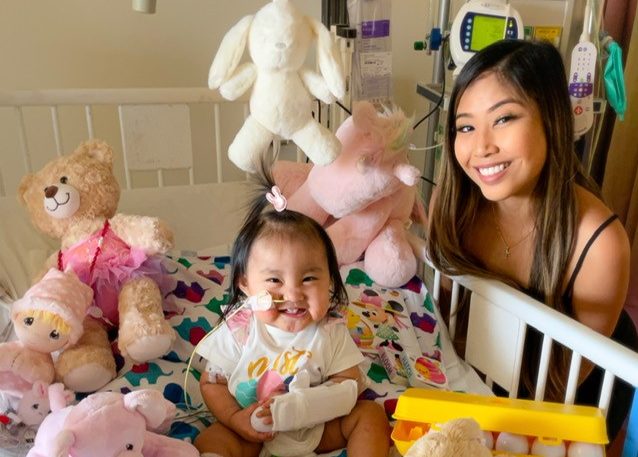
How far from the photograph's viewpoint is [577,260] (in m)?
1.07

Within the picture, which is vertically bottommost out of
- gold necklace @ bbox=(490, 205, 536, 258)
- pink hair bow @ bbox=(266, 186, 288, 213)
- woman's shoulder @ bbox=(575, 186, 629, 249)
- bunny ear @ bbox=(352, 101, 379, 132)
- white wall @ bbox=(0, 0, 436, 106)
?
gold necklace @ bbox=(490, 205, 536, 258)

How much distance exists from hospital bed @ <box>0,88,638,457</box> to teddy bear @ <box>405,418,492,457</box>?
21 cm

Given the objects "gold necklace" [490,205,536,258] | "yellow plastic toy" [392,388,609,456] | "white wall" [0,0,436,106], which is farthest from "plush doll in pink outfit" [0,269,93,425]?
"white wall" [0,0,436,106]

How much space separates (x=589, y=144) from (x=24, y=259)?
4.70 ft

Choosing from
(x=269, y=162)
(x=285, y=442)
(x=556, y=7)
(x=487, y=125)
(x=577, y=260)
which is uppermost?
(x=556, y=7)

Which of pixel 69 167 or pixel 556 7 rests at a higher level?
pixel 556 7

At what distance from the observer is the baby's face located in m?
0.93

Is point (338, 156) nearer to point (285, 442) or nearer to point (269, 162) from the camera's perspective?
point (269, 162)

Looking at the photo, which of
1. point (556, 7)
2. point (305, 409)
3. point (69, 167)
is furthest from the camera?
point (556, 7)

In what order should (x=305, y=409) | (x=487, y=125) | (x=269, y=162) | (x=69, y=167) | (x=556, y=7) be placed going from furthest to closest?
1. (x=556, y=7)
2. (x=269, y=162)
3. (x=69, y=167)
4. (x=487, y=125)
5. (x=305, y=409)

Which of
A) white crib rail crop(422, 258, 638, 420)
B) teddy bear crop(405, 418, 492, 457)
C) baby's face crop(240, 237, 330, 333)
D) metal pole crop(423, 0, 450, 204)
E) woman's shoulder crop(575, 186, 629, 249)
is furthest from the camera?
metal pole crop(423, 0, 450, 204)

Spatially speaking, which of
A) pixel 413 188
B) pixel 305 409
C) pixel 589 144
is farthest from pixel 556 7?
pixel 305 409

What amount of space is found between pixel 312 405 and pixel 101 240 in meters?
0.52

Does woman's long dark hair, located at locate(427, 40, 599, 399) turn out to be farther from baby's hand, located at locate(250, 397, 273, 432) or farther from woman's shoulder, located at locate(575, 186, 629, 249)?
baby's hand, located at locate(250, 397, 273, 432)
